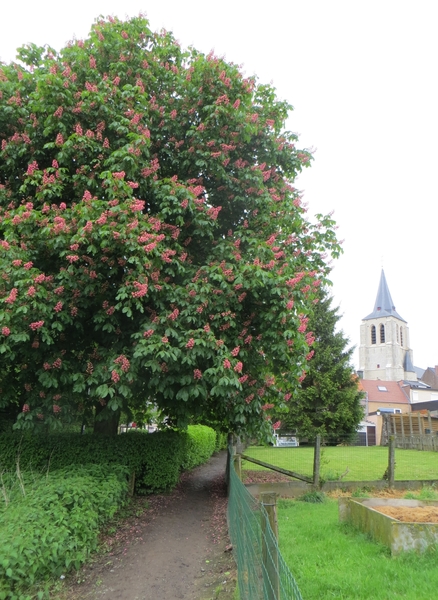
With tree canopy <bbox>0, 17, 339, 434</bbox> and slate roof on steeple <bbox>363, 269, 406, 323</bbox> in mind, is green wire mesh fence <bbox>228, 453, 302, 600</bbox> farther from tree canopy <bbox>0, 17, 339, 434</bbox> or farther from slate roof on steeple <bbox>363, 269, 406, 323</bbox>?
slate roof on steeple <bbox>363, 269, 406, 323</bbox>

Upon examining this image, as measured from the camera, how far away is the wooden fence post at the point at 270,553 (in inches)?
121

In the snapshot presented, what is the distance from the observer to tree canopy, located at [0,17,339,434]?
7.15 m

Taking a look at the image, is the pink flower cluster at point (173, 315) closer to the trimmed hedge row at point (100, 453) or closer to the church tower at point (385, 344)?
the trimmed hedge row at point (100, 453)

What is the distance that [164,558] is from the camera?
675 cm

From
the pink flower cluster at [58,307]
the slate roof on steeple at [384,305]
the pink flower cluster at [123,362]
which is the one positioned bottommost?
the pink flower cluster at [123,362]

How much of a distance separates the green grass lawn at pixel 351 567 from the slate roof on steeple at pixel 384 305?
312ft

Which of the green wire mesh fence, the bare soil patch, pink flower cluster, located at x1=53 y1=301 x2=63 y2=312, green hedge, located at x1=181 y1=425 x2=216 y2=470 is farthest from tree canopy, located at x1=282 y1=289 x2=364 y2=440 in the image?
the green wire mesh fence

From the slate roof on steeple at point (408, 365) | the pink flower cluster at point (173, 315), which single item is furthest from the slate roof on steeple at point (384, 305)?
the pink flower cluster at point (173, 315)

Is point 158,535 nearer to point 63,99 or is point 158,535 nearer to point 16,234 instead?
point 16,234

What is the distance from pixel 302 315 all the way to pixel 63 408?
4.47 meters

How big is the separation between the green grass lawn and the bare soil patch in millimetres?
501

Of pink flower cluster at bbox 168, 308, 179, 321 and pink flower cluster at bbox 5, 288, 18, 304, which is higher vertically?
pink flower cluster at bbox 168, 308, 179, 321

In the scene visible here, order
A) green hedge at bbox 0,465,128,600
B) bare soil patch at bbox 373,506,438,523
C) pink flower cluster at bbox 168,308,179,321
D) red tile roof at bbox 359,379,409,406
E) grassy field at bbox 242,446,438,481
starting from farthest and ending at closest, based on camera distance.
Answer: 1. red tile roof at bbox 359,379,409,406
2. grassy field at bbox 242,446,438,481
3. pink flower cluster at bbox 168,308,179,321
4. bare soil patch at bbox 373,506,438,523
5. green hedge at bbox 0,465,128,600

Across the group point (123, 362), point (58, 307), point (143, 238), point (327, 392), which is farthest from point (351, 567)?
point (327, 392)
